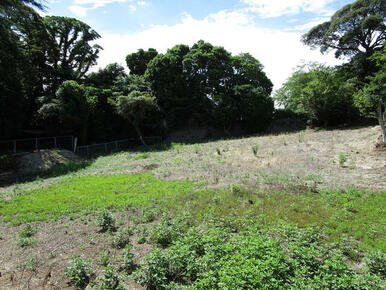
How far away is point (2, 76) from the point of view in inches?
570

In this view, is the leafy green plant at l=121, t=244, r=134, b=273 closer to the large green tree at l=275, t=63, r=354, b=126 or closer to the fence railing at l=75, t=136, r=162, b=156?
the fence railing at l=75, t=136, r=162, b=156

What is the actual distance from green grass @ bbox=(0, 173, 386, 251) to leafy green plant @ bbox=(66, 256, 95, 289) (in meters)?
2.79

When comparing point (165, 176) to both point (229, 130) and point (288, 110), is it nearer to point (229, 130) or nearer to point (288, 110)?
point (229, 130)

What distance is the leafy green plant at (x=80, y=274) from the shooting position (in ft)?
12.3

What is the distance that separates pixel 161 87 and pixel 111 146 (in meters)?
8.15

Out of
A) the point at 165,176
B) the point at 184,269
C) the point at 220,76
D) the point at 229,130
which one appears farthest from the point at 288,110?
the point at 184,269

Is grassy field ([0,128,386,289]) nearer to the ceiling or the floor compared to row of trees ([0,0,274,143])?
nearer to the floor

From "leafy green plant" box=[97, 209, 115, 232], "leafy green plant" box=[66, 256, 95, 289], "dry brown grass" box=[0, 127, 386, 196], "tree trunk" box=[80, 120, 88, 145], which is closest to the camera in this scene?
"leafy green plant" box=[66, 256, 95, 289]

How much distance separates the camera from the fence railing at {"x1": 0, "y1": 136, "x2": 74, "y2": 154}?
1658 cm

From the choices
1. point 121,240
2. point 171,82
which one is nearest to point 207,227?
point 121,240

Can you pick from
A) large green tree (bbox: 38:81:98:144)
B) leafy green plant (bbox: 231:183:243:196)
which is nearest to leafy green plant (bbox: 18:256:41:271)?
leafy green plant (bbox: 231:183:243:196)

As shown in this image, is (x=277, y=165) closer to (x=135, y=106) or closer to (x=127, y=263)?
(x=127, y=263)

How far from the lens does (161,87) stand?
23906 mm

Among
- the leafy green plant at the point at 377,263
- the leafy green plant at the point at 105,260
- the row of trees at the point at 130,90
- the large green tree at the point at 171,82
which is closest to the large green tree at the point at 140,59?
the row of trees at the point at 130,90
